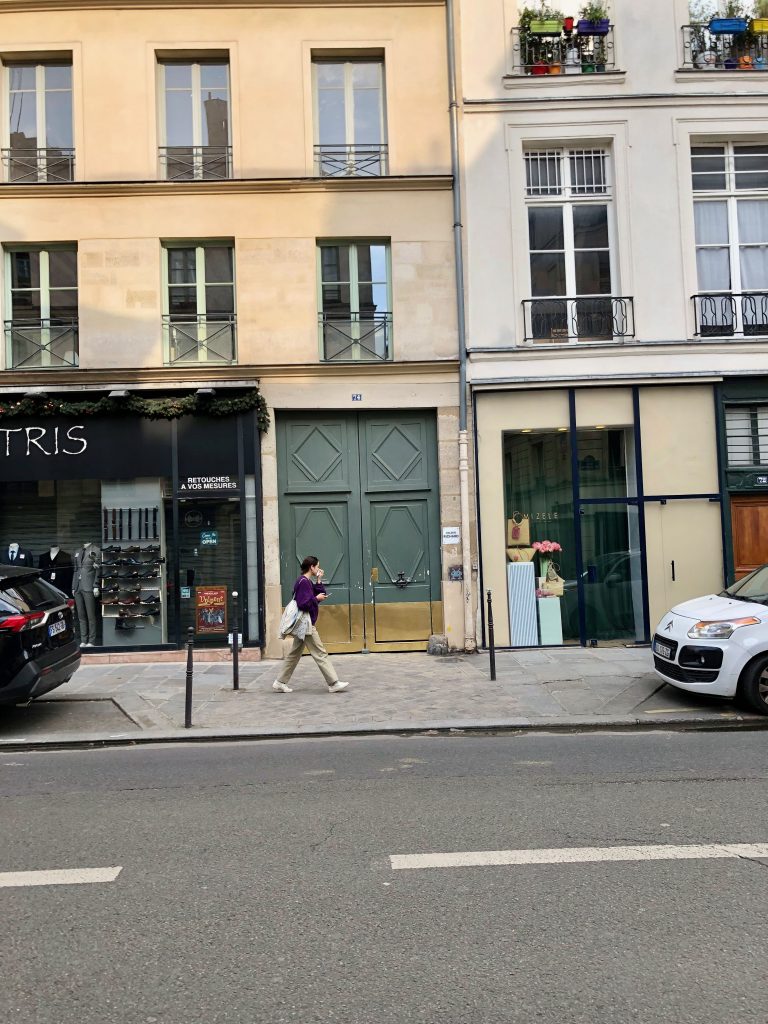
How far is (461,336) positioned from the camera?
1400cm

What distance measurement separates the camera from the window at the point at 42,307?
555 inches

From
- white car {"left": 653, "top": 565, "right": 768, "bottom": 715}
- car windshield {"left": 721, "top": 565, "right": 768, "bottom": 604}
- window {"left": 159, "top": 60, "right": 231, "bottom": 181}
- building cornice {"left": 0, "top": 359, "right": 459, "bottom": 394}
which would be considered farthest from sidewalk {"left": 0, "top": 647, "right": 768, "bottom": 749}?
window {"left": 159, "top": 60, "right": 231, "bottom": 181}

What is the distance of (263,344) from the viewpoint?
14055 mm

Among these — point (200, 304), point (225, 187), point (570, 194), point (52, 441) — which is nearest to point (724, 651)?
point (570, 194)

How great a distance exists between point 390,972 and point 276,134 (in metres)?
13.5

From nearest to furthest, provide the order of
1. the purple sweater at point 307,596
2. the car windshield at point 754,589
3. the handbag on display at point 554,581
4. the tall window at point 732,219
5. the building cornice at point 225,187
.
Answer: the car windshield at point 754,589
the purple sweater at point 307,596
the building cornice at point 225,187
the handbag on display at point 554,581
the tall window at point 732,219

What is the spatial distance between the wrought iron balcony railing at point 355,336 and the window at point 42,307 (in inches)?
165

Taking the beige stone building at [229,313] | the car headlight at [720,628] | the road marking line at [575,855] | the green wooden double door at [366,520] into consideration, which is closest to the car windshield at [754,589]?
the car headlight at [720,628]

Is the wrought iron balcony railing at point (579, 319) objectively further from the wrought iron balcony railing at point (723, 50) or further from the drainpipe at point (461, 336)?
the wrought iron balcony railing at point (723, 50)

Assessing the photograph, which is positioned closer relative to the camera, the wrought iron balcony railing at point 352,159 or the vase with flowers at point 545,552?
the vase with flowers at point 545,552

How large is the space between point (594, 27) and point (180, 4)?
694 centimetres

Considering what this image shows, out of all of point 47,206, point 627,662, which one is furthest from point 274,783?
point 47,206

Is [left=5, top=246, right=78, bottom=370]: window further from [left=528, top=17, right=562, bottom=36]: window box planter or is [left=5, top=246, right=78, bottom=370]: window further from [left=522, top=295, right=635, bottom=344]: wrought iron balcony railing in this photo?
[left=528, top=17, right=562, bottom=36]: window box planter

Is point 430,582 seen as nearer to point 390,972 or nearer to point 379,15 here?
point 379,15
